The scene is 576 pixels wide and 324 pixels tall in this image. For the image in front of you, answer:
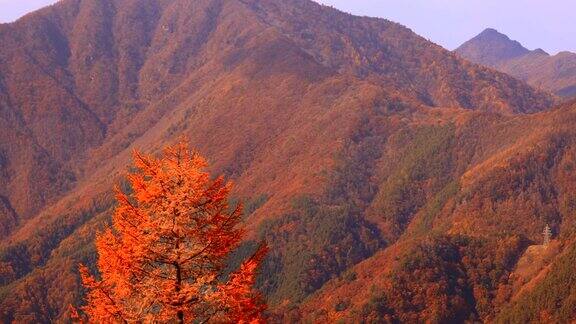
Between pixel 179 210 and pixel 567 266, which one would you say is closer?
pixel 179 210

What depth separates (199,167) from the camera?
1081 inches

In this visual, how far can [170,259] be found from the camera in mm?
26406

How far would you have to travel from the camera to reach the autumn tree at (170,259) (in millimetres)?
25812

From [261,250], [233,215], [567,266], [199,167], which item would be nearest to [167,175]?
[199,167]

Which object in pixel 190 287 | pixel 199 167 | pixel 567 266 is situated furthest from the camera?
pixel 567 266

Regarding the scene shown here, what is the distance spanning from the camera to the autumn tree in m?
25.8

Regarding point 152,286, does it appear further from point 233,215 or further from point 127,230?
point 233,215

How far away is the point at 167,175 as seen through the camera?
26828 millimetres

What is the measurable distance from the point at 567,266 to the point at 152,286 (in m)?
178

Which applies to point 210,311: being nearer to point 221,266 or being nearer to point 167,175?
point 221,266

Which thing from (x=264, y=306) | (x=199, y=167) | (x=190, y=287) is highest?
(x=199, y=167)

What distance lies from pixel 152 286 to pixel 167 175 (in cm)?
457

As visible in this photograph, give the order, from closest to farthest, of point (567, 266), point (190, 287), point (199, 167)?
point (190, 287)
point (199, 167)
point (567, 266)

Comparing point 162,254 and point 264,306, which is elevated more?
point 162,254
